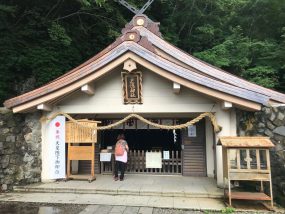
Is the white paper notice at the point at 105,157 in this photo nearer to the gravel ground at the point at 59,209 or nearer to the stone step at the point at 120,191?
the stone step at the point at 120,191

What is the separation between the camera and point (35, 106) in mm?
10414

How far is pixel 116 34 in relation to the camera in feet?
57.5

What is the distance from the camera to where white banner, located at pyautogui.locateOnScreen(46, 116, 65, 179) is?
35.1 feet

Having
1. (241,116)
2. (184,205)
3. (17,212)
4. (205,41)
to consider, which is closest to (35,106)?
(17,212)

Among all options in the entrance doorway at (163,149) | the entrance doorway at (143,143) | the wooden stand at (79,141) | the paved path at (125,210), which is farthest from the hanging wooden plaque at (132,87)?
the paved path at (125,210)

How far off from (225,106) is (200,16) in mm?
15407

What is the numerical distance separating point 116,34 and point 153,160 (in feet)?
28.6

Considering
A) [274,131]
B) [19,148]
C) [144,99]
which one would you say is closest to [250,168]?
[274,131]

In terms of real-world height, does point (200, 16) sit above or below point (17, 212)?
above

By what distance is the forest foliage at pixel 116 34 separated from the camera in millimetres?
15820

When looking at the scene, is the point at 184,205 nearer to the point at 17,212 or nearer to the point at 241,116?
the point at 241,116

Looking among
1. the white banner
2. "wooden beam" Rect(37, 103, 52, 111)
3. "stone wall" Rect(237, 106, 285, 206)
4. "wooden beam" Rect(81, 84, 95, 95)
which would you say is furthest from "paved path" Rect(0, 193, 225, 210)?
"wooden beam" Rect(81, 84, 95, 95)

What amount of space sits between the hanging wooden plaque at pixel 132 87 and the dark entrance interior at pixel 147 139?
112 inches

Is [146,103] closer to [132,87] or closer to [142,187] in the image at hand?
[132,87]
